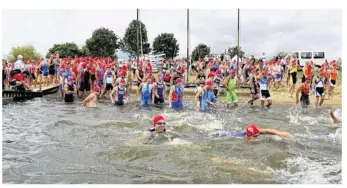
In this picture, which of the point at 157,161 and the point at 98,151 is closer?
the point at 157,161

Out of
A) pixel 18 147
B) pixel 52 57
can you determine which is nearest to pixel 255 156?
pixel 18 147

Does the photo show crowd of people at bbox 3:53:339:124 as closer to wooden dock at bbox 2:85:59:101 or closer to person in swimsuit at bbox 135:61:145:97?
person in swimsuit at bbox 135:61:145:97

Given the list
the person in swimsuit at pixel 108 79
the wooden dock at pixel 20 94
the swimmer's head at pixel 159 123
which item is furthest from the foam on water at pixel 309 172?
the wooden dock at pixel 20 94

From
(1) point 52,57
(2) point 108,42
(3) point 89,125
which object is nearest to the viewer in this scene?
(3) point 89,125

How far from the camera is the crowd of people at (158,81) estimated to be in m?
15.4

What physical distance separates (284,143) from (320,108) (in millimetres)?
7388

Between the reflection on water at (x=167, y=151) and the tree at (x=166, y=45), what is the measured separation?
29933mm

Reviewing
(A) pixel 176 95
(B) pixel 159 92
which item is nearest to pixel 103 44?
(B) pixel 159 92

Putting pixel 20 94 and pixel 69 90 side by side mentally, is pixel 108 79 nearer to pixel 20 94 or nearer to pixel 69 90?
pixel 69 90

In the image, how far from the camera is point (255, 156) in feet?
28.0

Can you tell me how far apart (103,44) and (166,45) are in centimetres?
652

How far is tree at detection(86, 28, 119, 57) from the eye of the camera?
42219 mm

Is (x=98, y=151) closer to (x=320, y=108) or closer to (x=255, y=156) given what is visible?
(x=255, y=156)

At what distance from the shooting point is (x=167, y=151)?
8.83 meters
